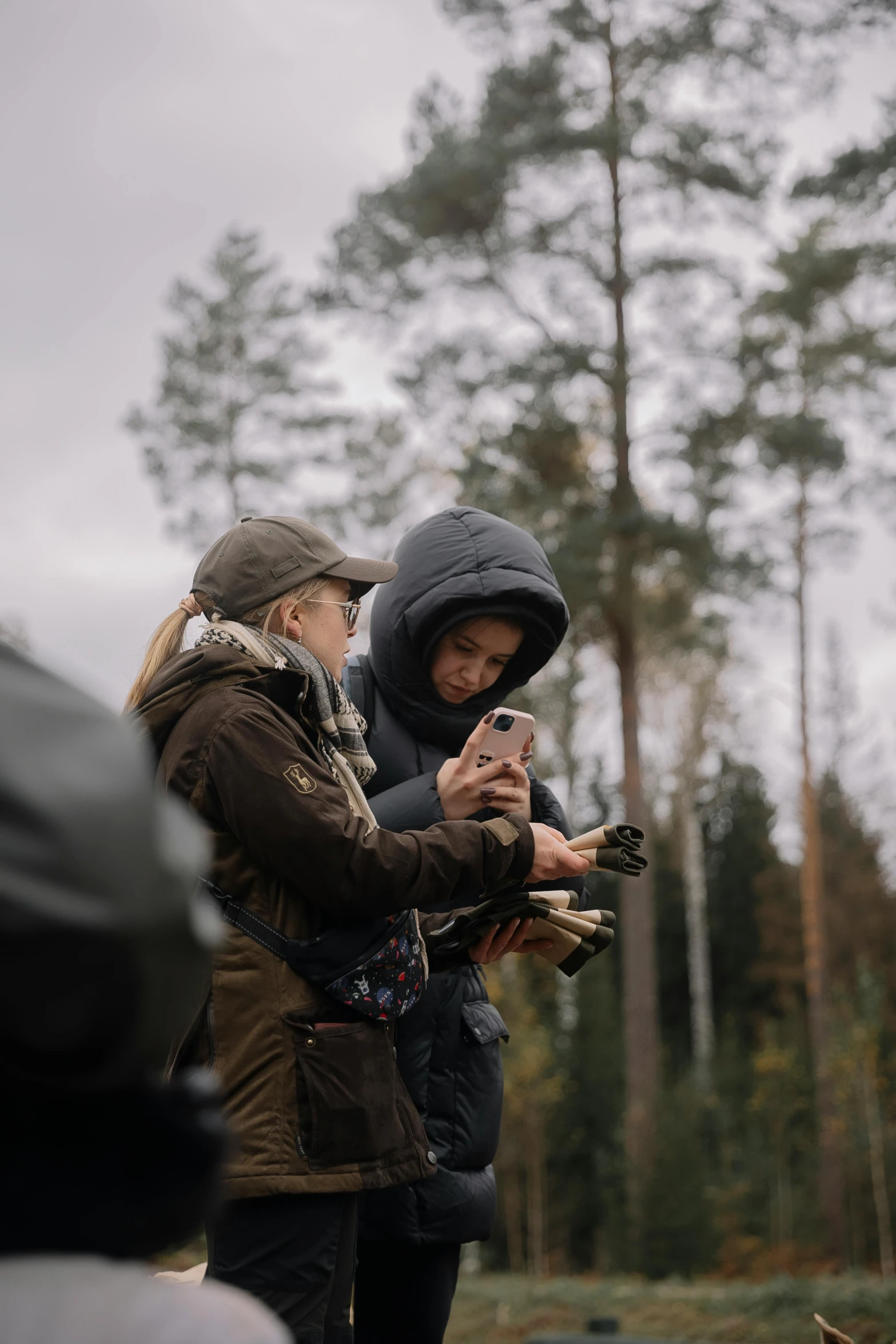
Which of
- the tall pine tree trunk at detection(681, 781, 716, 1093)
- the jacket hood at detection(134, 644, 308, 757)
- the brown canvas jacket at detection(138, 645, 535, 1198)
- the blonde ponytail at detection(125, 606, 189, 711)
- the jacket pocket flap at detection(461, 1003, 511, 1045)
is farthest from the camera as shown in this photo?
the tall pine tree trunk at detection(681, 781, 716, 1093)

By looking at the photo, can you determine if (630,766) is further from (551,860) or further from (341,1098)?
(341,1098)

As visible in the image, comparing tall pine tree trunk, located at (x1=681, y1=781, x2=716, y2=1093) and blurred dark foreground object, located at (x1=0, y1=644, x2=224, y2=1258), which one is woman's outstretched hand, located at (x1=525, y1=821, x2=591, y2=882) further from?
tall pine tree trunk, located at (x1=681, y1=781, x2=716, y2=1093)

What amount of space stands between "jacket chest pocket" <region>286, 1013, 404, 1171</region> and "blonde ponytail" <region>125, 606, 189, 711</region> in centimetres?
65

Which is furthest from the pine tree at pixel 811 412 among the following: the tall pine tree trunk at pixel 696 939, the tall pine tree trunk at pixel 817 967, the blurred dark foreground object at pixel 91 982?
the blurred dark foreground object at pixel 91 982

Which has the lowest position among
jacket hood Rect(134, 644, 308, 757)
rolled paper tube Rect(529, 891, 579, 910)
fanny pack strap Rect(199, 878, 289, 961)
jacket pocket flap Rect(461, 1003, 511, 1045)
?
jacket pocket flap Rect(461, 1003, 511, 1045)

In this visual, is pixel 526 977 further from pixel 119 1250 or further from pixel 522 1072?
pixel 119 1250

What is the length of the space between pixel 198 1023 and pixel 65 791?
55.0 inches

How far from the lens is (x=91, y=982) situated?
74cm

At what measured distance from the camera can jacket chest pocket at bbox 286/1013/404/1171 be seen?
2002 mm

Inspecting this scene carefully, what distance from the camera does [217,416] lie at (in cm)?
1820

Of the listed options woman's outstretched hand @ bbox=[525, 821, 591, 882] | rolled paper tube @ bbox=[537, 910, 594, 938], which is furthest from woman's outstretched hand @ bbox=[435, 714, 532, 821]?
rolled paper tube @ bbox=[537, 910, 594, 938]

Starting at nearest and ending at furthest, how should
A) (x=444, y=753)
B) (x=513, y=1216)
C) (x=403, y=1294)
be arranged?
1. (x=403, y=1294)
2. (x=444, y=753)
3. (x=513, y=1216)

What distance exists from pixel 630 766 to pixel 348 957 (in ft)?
38.2

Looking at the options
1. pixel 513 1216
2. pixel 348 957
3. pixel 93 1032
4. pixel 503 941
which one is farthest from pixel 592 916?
pixel 513 1216
